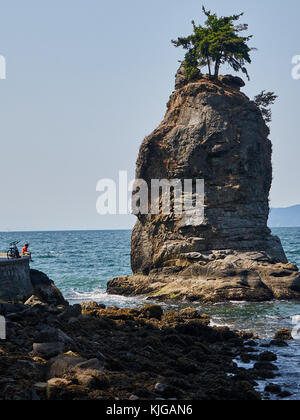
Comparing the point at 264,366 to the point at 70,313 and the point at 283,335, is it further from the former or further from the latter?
the point at 70,313

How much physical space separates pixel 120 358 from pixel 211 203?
93.2 ft

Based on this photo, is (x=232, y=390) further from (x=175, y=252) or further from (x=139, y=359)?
(x=175, y=252)

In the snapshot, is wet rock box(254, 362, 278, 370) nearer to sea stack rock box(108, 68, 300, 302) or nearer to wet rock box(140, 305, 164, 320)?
wet rock box(140, 305, 164, 320)

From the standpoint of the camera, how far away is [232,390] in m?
17.0

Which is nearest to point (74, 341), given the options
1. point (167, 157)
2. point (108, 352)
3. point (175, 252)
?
point (108, 352)

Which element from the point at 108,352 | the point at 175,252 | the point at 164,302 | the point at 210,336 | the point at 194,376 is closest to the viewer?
the point at 194,376

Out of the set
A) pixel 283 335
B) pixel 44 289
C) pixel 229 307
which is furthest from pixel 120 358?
pixel 229 307

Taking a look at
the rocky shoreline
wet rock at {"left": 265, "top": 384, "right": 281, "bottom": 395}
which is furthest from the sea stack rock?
wet rock at {"left": 265, "top": 384, "right": 281, "bottom": 395}

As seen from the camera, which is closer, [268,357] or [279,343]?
[268,357]

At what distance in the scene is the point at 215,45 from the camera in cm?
5078

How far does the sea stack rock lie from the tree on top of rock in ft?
4.42

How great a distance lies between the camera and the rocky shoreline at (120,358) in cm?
1530

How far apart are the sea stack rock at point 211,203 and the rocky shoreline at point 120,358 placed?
1551cm

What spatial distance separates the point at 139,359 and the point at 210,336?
23.6 ft
